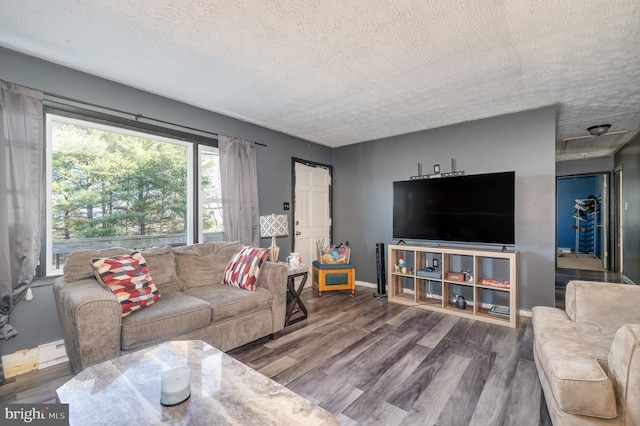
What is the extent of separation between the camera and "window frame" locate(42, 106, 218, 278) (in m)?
2.38

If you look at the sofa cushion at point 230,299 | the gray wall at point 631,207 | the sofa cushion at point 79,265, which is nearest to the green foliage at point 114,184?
the sofa cushion at point 79,265

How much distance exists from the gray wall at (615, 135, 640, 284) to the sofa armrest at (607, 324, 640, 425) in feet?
14.6

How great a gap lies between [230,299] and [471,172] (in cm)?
339

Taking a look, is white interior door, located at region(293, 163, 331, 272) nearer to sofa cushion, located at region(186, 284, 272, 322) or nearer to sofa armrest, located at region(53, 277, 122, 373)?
sofa cushion, located at region(186, 284, 272, 322)

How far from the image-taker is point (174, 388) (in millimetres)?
1146

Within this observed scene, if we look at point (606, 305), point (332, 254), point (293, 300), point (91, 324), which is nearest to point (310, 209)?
point (332, 254)

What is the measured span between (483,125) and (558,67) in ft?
4.39

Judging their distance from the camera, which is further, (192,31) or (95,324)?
(192,31)

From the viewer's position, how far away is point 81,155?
263 centimetres

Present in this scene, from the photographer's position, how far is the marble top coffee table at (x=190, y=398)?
3.45 ft

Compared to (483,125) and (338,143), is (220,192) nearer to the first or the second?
(338,143)

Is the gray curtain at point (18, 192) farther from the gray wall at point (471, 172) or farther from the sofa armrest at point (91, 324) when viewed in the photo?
the gray wall at point (471, 172)

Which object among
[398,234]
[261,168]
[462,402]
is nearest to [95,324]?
[462,402]

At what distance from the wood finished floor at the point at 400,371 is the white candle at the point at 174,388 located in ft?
3.22
